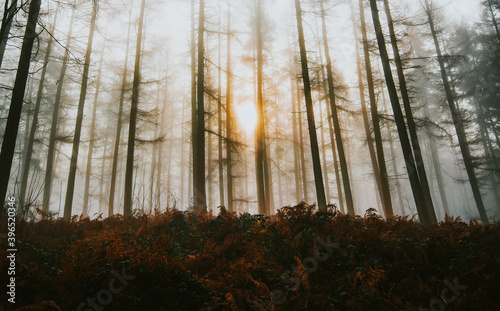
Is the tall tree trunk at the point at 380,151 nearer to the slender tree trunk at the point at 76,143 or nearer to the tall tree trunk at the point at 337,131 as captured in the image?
the tall tree trunk at the point at 337,131

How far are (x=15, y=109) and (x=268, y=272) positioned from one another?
7.30m

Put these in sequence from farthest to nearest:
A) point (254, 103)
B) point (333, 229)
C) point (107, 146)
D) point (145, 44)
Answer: point (107, 146) < point (254, 103) < point (145, 44) < point (333, 229)

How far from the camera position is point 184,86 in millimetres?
23766

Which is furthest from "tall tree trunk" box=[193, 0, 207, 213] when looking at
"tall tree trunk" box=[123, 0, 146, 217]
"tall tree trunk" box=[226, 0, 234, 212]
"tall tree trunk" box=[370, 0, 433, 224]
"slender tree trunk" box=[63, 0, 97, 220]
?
"tall tree trunk" box=[370, 0, 433, 224]

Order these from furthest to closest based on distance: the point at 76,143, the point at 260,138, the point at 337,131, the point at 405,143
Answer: the point at 260,138, the point at 337,131, the point at 76,143, the point at 405,143

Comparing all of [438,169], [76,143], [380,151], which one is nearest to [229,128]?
[380,151]

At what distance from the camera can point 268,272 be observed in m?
4.09

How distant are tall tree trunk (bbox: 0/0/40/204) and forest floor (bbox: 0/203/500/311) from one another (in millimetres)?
1207

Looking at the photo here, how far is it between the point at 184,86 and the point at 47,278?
22.5m

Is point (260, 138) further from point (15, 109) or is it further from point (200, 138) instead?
point (15, 109)

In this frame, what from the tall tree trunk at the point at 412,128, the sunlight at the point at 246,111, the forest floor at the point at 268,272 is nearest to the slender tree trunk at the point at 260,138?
the sunlight at the point at 246,111

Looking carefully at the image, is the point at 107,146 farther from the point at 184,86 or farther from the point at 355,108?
the point at 355,108

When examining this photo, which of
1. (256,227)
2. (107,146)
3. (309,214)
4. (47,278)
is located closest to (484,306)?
(309,214)

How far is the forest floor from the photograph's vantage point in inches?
125
